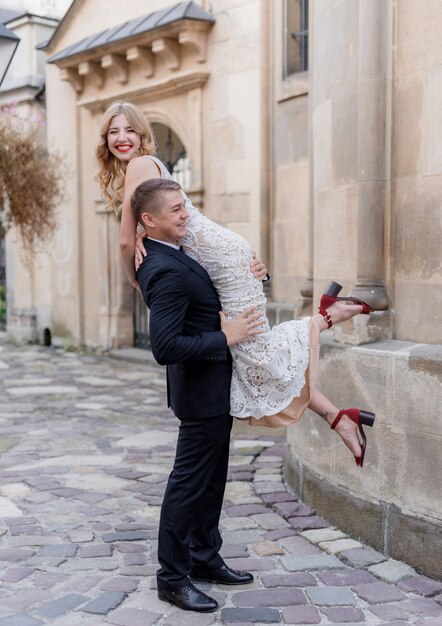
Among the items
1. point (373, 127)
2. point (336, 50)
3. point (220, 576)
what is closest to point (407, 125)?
point (373, 127)

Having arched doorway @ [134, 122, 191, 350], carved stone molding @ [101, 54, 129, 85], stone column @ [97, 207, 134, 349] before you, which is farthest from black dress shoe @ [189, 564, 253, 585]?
carved stone molding @ [101, 54, 129, 85]

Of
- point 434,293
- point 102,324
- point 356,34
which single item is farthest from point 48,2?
point 434,293

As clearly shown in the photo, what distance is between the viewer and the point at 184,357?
119 inches

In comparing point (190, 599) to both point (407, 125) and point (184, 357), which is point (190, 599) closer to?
point (184, 357)

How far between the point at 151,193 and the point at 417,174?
4.57 feet

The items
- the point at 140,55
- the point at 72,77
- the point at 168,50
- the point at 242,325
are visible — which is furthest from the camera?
the point at 72,77

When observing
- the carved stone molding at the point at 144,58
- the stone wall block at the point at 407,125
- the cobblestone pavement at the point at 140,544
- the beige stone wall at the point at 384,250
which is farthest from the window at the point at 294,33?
the stone wall block at the point at 407,125

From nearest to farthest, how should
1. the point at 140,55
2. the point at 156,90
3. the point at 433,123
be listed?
the point at 433,123
the point at 140,55
the point at 156,90

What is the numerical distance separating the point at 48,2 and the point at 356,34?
37.0ft

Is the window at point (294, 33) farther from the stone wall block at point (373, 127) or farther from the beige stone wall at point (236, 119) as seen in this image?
the stone wall block at point (373, 127)

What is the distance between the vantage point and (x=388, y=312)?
4004 mm

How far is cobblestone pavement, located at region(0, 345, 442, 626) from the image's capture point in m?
3.29

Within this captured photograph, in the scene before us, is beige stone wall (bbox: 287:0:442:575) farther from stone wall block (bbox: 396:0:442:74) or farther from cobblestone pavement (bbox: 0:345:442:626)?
cobblestone pavement (bbox: 0:345:442:626)

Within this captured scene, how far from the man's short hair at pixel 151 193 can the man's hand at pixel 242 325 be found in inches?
18.9
